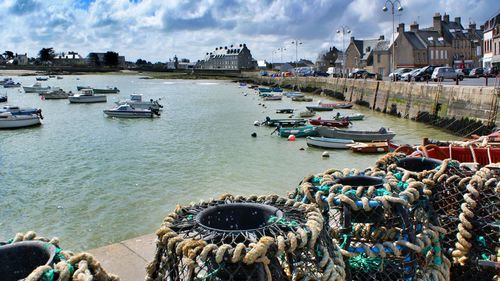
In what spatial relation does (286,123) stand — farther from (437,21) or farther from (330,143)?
(437,21)

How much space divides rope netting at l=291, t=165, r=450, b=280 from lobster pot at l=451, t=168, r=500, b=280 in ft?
0.90

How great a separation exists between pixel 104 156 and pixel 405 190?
1812 cm

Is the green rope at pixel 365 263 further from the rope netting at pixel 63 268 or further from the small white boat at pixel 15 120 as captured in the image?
the small white boat at pixel 15 120

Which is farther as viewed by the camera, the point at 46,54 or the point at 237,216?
the point at 46,54

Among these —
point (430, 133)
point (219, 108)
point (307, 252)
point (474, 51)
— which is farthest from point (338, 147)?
point (474, 51)

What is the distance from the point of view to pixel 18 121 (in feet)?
96.2

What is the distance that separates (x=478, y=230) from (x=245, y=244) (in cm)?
218

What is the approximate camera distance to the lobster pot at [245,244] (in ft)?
7.93

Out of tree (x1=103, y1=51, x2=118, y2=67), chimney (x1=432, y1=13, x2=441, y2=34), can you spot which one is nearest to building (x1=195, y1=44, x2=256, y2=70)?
tree (x1=103, y1=51, x2=118, y2=67)

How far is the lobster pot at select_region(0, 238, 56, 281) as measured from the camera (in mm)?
2479

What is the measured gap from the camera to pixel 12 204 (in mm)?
12609

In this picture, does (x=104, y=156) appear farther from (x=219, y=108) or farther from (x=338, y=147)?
(x=219, y=108)

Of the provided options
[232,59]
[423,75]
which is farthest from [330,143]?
[232,59]

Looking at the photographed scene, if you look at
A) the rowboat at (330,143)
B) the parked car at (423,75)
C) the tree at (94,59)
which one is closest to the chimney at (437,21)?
the parked car at (423,75)
